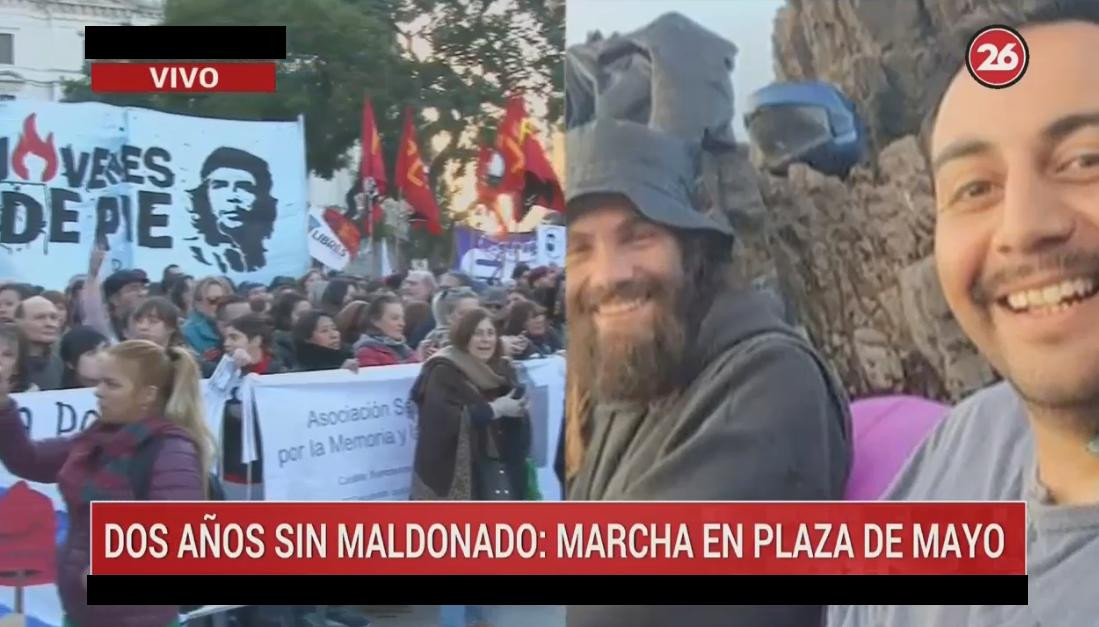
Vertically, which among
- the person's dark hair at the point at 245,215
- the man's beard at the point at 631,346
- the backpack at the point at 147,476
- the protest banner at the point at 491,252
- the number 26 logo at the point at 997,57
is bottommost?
the backpack at the point at 147,476

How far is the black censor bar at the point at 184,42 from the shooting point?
233cm

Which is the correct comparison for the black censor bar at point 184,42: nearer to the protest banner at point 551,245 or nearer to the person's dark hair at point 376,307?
the person's dark hair at point 376,307

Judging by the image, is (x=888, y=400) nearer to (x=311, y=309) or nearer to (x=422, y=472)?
(x=422, y=472)

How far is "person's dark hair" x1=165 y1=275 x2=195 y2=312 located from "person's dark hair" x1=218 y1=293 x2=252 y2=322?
68 millimetres

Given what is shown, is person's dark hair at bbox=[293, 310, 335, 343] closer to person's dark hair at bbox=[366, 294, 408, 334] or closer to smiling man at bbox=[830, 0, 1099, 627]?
person's dark hair at bbox=[366, 294, 408, 334]

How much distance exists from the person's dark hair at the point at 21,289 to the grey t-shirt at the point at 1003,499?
1.71 metres

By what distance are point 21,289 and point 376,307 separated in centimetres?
71

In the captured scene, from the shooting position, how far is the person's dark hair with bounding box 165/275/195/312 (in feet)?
7.72

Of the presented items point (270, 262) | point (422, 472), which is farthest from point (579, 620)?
point (270, 262)

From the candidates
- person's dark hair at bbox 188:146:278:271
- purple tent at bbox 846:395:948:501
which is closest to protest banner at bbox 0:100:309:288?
person's dark hair at bbox 188:146:278:271

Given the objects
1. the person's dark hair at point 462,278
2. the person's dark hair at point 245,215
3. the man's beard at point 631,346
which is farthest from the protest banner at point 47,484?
the man's beard at point 631,346

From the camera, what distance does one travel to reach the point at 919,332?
2326mm

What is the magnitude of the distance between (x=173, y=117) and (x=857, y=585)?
5.32 ft

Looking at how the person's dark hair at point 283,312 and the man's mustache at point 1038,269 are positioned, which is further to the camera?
the person's dark hair at point 283,312
